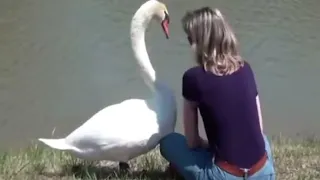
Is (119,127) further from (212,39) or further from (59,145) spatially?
(212,39)

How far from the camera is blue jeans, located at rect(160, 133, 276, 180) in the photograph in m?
4.60

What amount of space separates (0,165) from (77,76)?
5695mm

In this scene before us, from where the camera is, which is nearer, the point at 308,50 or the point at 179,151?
the point at 179,151

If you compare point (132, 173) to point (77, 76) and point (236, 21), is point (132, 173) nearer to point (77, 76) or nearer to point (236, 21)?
point (77, 76)

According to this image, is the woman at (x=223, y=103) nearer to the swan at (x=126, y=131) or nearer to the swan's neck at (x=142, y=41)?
the swan at (x=126, y=131)

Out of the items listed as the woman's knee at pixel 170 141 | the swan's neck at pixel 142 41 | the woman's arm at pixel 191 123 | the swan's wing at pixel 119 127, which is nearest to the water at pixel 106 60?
the swan's neck at pixel 142 41

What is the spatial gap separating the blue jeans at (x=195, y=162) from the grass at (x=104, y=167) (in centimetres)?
29

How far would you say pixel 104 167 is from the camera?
18.2 ft

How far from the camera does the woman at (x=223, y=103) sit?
15.0 feet

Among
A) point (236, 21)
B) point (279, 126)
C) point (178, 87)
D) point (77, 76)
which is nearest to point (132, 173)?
point (279, 126)

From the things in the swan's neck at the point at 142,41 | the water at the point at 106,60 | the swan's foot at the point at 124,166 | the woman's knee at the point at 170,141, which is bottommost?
the water at the point at 106,60

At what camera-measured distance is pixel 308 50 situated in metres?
13.1

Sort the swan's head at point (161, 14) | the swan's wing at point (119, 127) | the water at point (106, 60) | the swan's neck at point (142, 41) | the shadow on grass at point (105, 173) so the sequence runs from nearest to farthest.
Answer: the swan's wing at point (119, 127) < the shadow on grass at point (105, 173) < the swan's neck at point (142, 41) < the swan's head at point (161, 14) < the water at point (106, 60)

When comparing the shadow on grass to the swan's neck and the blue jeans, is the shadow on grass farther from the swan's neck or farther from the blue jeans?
the swan's neck
